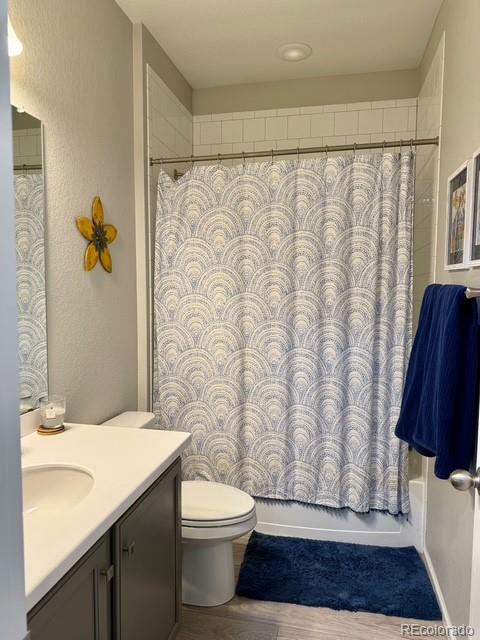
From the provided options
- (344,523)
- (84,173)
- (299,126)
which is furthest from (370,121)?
(344,523)

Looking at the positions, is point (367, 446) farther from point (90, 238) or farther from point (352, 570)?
point (90, 238)

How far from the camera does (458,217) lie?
1787mm

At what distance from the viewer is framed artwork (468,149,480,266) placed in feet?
5.00

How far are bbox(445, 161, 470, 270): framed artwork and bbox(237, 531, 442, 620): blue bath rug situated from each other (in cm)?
144

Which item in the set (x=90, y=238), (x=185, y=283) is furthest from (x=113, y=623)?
(x=185, y=283)

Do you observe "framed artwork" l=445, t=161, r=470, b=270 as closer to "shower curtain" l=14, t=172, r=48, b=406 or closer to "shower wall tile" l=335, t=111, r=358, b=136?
"shower wall tile" l=335, t=111, r=358, b=136

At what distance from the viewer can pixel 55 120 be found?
175 centimetres

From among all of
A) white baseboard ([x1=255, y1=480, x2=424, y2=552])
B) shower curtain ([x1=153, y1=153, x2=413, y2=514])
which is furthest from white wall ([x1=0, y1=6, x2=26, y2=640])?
white baseboard ([x1=255, y1=480, x2=424, y2=552])

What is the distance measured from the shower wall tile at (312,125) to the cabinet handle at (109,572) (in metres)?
2.57

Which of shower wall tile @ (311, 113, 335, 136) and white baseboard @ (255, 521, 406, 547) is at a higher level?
shower wall tile @ (311, 113, 335, 136)

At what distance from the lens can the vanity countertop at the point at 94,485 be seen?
2.96ft

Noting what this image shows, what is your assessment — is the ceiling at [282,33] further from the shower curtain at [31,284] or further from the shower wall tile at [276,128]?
the shower curtain at [31,284]

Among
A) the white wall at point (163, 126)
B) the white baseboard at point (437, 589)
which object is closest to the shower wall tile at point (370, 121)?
the white wall at point (163, 126)

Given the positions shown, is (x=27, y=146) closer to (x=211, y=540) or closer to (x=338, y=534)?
(x=211, y=540)
